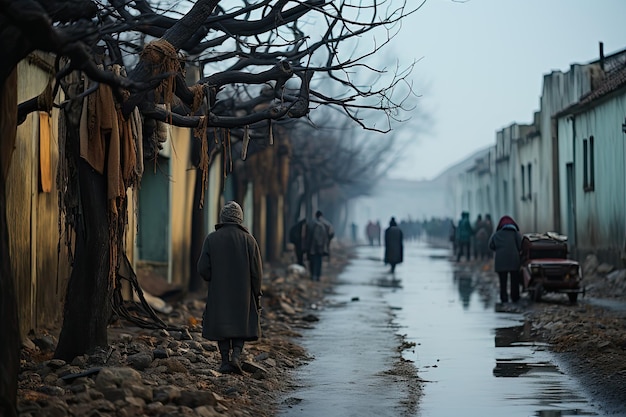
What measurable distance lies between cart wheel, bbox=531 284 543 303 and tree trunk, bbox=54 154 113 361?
39.2 ft

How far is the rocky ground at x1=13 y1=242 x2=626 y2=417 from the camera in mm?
9336

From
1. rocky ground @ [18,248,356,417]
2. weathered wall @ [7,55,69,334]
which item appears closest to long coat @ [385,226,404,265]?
rocky ground @ [18,248,356,417]

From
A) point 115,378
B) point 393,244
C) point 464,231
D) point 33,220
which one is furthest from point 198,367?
point 464,231

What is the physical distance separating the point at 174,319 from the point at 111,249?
6804mm

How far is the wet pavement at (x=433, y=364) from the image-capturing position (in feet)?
34.9

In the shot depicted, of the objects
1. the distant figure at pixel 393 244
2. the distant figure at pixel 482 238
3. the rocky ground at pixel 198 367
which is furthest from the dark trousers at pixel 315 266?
the distant figure at pixel 482 238

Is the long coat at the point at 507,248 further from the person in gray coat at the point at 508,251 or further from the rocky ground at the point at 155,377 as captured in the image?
the rocky ground at the point at 155,377

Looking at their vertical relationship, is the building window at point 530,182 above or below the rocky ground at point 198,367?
above

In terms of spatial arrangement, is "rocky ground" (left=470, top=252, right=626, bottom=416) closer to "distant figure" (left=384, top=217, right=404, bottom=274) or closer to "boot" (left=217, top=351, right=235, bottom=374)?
"boot" (left=217, top=351, right=235, bottom=374)

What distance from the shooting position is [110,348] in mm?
12391

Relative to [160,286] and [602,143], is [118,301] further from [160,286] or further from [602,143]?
[602,143]

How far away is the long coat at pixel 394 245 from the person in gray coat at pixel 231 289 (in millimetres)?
25045

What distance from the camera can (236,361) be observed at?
12.2 m

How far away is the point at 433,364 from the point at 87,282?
4360mm
